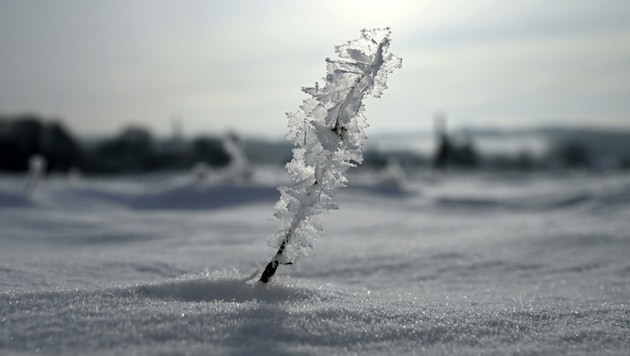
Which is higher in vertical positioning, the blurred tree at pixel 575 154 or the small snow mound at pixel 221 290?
the blurred tree at pixel 575 154

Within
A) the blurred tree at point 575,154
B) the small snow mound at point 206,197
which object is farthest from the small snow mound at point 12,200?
the blurred tree at point 575,154

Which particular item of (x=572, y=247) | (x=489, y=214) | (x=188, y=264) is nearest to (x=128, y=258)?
(x=188, y=264)

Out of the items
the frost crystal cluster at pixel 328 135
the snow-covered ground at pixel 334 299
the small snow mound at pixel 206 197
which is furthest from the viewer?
the small snow mound at pixel 206 197

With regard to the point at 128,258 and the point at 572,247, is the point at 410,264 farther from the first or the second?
the point at 128,258

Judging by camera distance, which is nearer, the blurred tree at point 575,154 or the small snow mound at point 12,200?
the small snow mound at point 12,200

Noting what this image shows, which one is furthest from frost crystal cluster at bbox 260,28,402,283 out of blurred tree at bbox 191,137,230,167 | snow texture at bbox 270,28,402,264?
blurred tree at bbox 191,137,230,167

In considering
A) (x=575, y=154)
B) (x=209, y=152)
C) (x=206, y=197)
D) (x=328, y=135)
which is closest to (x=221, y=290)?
(x=328, y=135)

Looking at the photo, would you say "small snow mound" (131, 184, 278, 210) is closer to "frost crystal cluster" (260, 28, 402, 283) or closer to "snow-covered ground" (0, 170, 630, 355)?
"snow-covered ground" (0, 170, 630, 355)

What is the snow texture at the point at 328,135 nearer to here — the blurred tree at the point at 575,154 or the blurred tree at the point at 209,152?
the blurred tree at the point at 209,152
